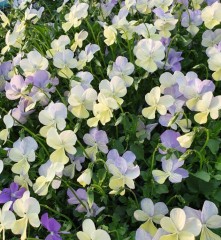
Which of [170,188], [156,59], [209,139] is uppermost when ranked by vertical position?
[156,59]

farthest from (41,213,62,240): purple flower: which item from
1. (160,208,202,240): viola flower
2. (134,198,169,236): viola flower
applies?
(160,208,202,240): viola flower

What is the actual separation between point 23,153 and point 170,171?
0.44 m

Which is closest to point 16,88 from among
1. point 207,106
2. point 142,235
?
point 207,106

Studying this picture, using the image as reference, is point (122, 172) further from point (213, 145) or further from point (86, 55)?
point (86, 55)

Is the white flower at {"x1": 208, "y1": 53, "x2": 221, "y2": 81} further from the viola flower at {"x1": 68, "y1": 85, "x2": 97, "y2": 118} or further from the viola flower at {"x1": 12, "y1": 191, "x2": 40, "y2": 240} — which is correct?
the viola flower at {"x1": 12, "y1": 191, "x2": 40, "y2": 240}

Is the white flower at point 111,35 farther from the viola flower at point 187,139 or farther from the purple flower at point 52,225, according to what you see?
the purple flower at point 52,225

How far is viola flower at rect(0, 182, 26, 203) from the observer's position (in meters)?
1.56

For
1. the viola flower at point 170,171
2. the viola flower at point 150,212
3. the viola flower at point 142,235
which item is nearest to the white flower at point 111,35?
the viola flower at point 170,171

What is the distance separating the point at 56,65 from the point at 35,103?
0.17 meters

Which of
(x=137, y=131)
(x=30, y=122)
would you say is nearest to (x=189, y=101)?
(x=137, y=131)

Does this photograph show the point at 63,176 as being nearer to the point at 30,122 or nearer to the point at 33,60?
the point at 30,122

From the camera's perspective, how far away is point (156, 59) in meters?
1.76

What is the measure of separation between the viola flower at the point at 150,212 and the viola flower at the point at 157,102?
31cm

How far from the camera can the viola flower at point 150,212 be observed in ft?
4.58
